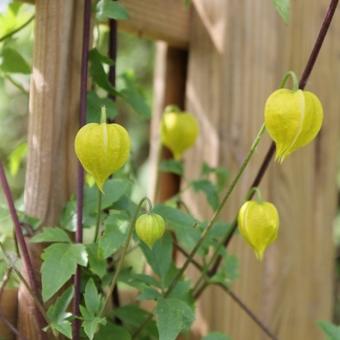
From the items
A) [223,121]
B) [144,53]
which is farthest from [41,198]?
[144,53]

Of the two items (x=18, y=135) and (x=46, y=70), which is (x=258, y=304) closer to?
(x=46, y=70)

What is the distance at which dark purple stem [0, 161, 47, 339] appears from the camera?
3.45 ft

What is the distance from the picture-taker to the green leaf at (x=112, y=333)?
120cm

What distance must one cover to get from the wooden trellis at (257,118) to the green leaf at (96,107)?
265mm

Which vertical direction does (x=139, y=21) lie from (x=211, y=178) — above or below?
above

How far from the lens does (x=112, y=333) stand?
121 centimetres

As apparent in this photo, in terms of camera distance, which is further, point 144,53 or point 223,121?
point 144,53

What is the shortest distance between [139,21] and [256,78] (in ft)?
1.03

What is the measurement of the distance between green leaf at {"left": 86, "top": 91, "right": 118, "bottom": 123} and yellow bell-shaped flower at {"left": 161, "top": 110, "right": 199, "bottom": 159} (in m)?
0.23

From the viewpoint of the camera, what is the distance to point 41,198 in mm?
1224

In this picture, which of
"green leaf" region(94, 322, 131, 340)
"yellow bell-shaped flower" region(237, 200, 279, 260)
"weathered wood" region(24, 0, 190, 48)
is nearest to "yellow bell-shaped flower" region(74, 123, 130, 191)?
"yellow bell-shaped flower" region(237, 200, 279, 260)

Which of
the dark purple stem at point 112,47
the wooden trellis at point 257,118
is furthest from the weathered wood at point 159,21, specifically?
the dark purple stem at point 112,47

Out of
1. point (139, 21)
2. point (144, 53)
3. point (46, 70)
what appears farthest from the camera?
point (144, 53)

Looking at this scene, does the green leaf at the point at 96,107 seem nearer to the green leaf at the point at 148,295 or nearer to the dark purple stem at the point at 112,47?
the dark purple stem at the point at 112,47
